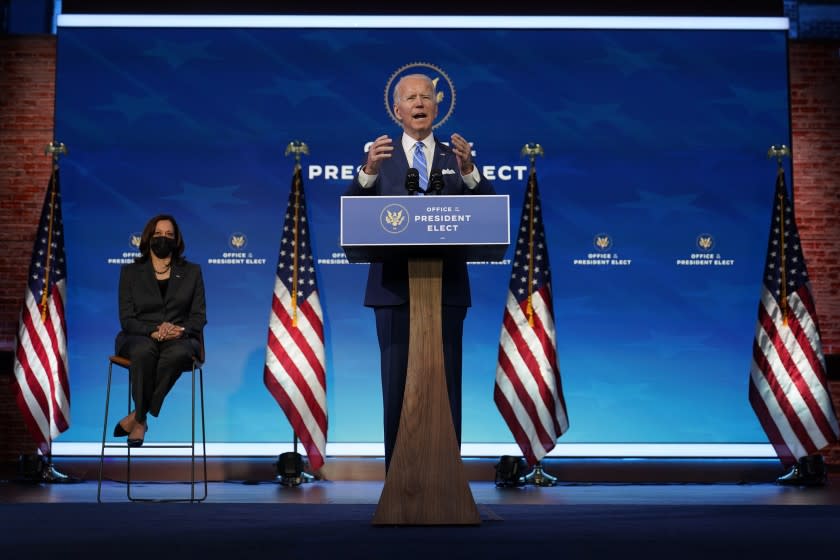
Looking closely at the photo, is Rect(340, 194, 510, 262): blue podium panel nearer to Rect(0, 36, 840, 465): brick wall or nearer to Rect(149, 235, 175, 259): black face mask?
Rect(149, 235, 175, 259): black face mask

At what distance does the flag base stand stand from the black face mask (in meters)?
2.43

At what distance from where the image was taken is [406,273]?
10.1ft

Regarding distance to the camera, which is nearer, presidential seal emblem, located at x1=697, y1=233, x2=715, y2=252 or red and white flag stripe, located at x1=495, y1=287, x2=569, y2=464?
red and white flag stripe, located at x1=495, y1=287, x2=569, y2=464

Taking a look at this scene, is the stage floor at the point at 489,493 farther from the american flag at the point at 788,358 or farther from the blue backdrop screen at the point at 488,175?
the blue backdrop screen at the point at 488,175

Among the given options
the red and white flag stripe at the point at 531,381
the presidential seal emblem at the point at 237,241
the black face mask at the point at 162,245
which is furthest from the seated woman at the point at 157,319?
the red and white flag stripe at the point at 531,381

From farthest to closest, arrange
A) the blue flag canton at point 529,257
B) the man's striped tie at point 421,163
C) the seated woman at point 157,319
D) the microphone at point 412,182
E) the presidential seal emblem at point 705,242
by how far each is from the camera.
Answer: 1. the presidential seal emblem at point 705,242
2. the blue flag canton at point 529,257
3. the seated woman at point 157,319
4. the man's striped tie at point 421,163
5. the microphone at point 412,182

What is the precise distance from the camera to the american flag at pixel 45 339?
18.6ft

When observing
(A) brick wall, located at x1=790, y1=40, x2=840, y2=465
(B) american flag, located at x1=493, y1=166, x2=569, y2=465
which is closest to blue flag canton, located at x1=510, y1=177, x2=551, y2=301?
(B) american flag, located at x1=493, y1=166, x2=569, y2=465

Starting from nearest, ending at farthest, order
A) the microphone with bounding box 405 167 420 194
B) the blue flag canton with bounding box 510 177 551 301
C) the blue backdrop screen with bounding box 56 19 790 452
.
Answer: the microphone with bounding box 405 167 420 194
the blue flag canton with bounding box 510 177 551 301
the blue backdrop screen with bounding box 56 19 790 452

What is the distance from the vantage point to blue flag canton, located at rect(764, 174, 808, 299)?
19.1ft

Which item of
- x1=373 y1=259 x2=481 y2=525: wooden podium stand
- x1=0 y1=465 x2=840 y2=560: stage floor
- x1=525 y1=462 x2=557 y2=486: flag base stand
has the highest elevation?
x1=373 y1=259 x2=481 y2=525: wooden podium stand

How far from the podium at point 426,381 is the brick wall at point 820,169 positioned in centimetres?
446

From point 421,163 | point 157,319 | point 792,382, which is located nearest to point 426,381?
point 421,163

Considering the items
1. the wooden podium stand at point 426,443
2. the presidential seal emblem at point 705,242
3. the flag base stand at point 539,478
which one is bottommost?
the flag base stand at point 539,478
